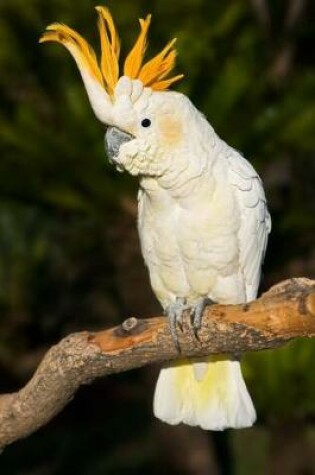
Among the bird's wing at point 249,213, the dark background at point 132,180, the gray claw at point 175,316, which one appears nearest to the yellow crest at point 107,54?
the bird's wing at point 249,213

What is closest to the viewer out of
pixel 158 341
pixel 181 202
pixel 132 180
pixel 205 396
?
pixel 158 341

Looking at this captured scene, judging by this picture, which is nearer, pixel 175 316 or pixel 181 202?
pixel 175 316

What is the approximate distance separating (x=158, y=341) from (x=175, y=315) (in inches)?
3.2

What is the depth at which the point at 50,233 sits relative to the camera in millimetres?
4625

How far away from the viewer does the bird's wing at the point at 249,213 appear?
245 cm

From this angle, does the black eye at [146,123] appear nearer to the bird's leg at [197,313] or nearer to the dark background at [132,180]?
the bird's leg at [197,313]

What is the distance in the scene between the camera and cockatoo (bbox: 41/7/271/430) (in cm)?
227

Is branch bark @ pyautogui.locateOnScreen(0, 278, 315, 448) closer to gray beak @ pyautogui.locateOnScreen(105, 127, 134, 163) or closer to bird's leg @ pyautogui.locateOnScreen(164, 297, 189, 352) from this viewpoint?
bird's leg @ pyautogui.locateOnScreen(164, 297, 189, 352)

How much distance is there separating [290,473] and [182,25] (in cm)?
162

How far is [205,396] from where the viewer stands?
103 inches

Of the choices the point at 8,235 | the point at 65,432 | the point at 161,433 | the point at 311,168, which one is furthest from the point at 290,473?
the point at 65,432

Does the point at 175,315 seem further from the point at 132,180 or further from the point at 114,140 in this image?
the point at 132,180

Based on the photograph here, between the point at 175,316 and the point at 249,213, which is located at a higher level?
the point at 249,213

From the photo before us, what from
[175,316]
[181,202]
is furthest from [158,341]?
[181,202]
